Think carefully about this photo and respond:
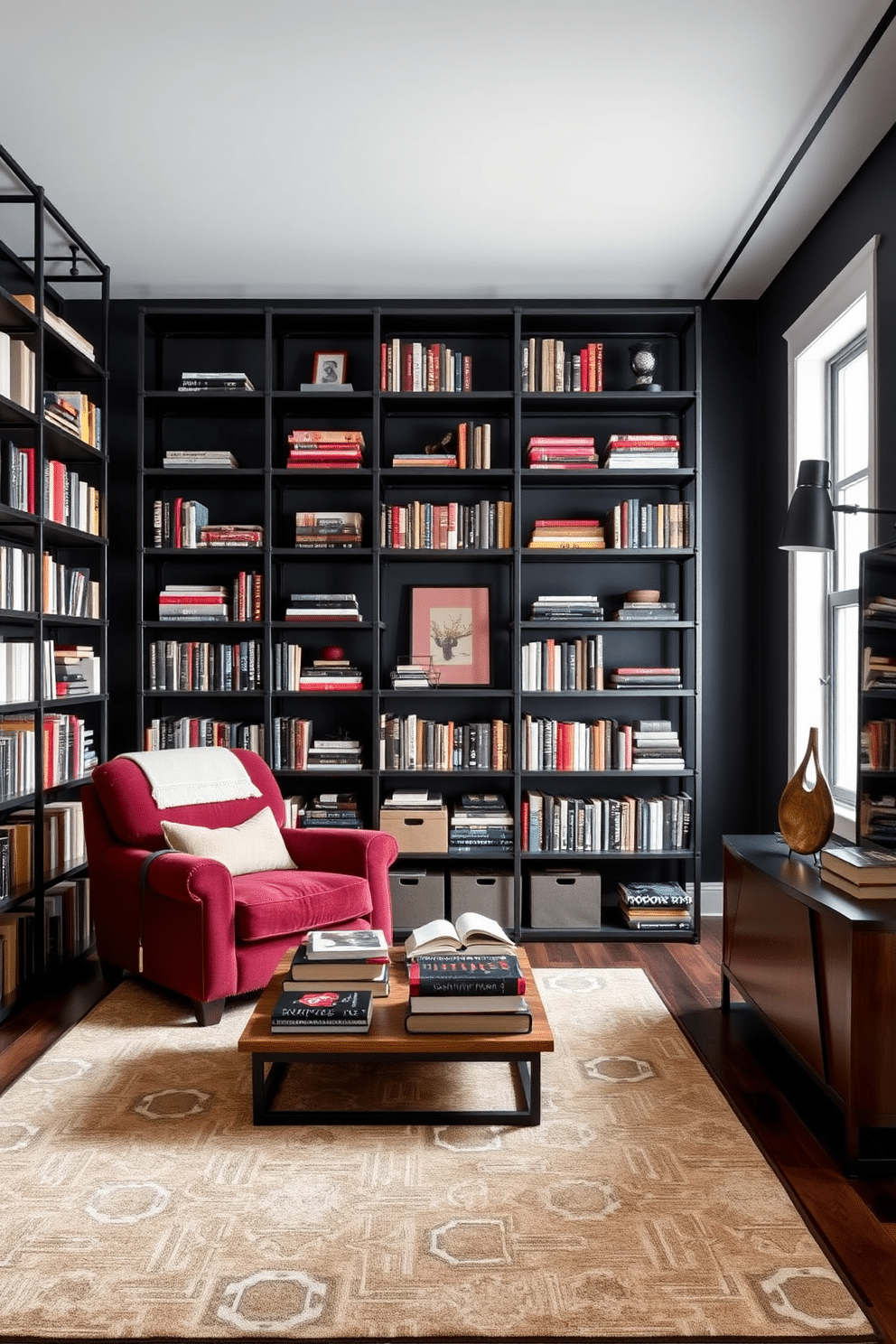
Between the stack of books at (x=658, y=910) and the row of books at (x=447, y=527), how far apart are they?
1716mm

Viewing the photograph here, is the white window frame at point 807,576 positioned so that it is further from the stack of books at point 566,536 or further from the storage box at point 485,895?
the storage box at point 485,895

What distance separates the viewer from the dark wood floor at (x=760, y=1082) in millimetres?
1961

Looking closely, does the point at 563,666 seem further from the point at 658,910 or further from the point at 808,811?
the point at 808,811

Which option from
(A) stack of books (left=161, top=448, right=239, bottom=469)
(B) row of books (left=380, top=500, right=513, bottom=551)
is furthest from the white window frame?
(A) stack of books (left=161, top=448, right=239, bottom=469)

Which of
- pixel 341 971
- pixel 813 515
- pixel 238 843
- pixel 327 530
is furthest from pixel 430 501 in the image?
pixel 341 971

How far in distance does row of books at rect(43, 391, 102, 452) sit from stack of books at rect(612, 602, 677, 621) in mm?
2481

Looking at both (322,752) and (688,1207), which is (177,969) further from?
(688,1207)

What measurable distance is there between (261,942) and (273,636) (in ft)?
6.01

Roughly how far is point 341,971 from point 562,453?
2.67m

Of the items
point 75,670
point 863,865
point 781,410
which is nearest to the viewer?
point 863,865

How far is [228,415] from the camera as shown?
185 inches

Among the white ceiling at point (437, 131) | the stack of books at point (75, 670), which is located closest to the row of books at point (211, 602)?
the stack of books at point (75, 670)

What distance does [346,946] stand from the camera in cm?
270

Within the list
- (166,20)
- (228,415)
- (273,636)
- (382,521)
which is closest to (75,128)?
(166,20)
